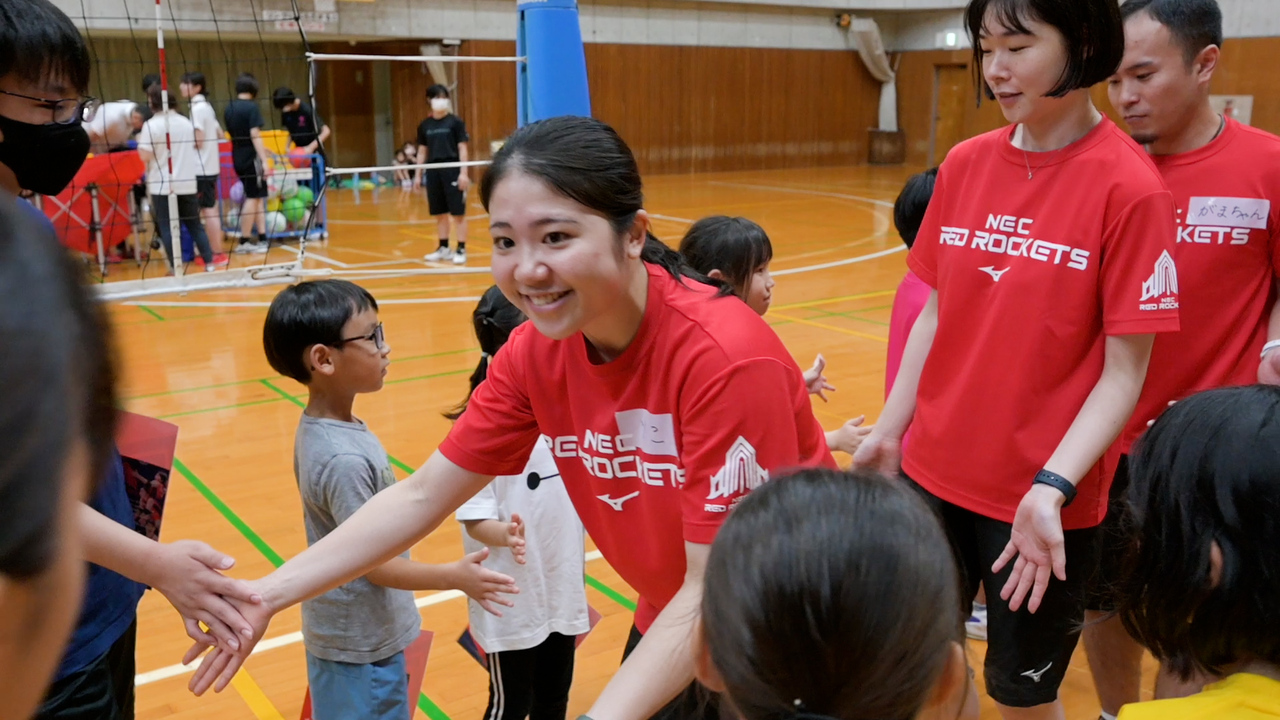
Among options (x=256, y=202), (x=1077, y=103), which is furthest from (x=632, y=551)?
(x=256, y=202)

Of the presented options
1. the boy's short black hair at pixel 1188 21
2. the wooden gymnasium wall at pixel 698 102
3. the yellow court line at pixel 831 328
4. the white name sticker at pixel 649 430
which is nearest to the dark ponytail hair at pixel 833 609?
the white name sticker at pixel 649 430

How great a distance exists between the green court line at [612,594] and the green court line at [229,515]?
3.51ft

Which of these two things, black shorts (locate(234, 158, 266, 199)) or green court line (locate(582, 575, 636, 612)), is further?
black shorts (locate(234, 158, 266, 199))

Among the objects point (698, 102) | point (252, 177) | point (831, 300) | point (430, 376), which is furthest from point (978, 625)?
→ point (698, 102)

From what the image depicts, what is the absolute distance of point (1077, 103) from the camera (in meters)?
1.87

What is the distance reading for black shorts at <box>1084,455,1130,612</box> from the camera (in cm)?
200

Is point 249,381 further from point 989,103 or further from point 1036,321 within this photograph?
point 989,103

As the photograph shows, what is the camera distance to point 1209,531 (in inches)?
48.9

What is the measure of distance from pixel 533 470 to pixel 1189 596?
1473 millimetres

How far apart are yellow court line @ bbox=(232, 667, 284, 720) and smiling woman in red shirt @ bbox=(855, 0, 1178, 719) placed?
6.05 feet

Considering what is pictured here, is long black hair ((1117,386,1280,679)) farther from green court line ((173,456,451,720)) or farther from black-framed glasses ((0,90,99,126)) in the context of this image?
green court line ((173,456,451,720))

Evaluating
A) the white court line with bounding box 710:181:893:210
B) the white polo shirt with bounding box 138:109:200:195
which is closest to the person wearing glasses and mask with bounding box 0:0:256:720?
the white polo shirt with bounding box 138:109:200:195

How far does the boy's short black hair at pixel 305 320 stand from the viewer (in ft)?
7.53

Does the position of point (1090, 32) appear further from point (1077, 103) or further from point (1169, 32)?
point (1169, 32)
